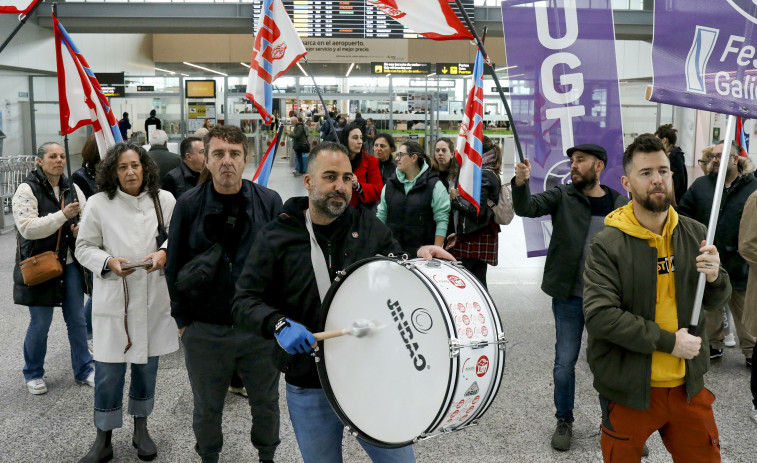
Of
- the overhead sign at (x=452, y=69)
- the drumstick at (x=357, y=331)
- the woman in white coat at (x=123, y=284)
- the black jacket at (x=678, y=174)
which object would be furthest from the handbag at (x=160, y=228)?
the overhead sign at (x=452, y=69)

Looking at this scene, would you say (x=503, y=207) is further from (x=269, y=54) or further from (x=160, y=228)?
(x=160, y=228)

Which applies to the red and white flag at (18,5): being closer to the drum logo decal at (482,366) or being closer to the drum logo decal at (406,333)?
the drum logo decal at (406,333)

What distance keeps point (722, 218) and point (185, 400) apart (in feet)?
13.9

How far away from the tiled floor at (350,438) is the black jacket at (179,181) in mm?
1345

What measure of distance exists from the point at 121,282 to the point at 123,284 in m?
0.01

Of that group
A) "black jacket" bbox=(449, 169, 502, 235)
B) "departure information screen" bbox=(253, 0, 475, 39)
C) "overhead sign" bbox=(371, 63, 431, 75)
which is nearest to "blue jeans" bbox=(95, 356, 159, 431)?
"black jacket" bbox=(449, 169, 502, 235)

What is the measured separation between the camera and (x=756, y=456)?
3.99 metres

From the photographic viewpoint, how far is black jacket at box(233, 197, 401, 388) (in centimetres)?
267

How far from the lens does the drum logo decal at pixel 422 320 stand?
228 centimetres

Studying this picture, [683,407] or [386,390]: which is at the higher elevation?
[386,390]

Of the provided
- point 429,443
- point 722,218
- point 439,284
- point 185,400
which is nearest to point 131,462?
point 185,400

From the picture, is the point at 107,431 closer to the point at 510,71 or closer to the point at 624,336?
the point at 624,336

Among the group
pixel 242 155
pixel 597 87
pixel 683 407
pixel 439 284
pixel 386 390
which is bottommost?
pixel 683 407

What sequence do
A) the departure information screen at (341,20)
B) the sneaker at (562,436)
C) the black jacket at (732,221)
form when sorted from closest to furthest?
the sneaker at (562,436), the black jacket at (732,221), the departure information screen at (341,20)
